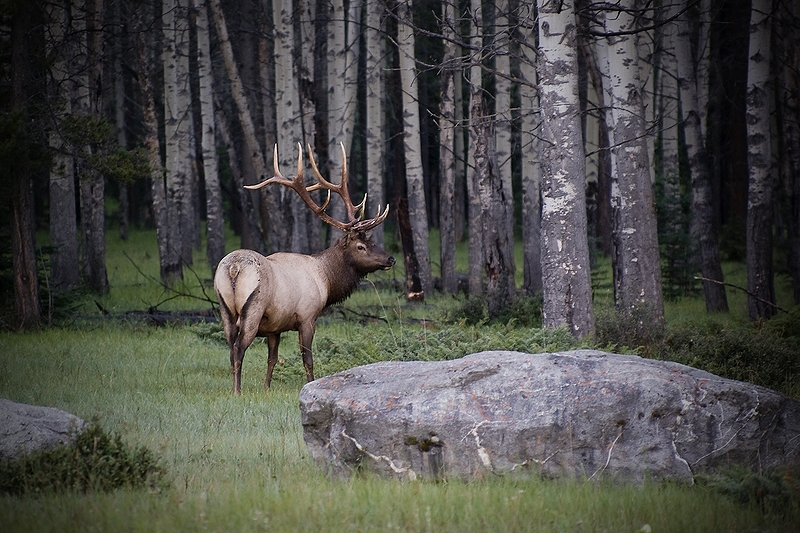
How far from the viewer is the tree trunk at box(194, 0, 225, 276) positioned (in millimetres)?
20266

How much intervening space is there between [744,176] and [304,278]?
952 inches

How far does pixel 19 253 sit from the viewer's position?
42.0 feet

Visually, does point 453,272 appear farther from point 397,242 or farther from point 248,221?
point 397,242

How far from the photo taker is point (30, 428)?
18.9 ft

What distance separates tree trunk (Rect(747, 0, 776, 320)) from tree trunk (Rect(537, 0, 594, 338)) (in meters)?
5.74

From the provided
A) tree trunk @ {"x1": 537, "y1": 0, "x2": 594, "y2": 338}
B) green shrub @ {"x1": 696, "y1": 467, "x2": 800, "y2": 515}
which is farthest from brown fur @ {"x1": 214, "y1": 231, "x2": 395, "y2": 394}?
green shrub @ {"x1": 696, "y1": 467, "x2": 800, "y2": 515}

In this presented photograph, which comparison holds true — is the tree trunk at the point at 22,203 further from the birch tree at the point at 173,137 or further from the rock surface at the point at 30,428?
the rock surface at the point at 30,428

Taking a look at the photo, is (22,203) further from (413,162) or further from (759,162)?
(759,162)

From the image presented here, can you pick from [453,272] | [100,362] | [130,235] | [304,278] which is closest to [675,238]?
[453,272]

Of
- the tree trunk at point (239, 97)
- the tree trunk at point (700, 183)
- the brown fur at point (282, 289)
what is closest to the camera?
the brown fur at point (282, 289)

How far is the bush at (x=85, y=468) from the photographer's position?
5.34m

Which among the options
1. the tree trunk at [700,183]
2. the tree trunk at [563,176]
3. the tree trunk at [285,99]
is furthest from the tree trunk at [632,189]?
the tree trunk at [285,99]

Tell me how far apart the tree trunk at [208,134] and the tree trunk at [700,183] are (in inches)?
405

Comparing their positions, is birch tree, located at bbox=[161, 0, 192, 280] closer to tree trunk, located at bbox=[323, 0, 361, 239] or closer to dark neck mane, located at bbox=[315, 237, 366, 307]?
tree trunk, located at bbox=[323, 0, 361, 239]
